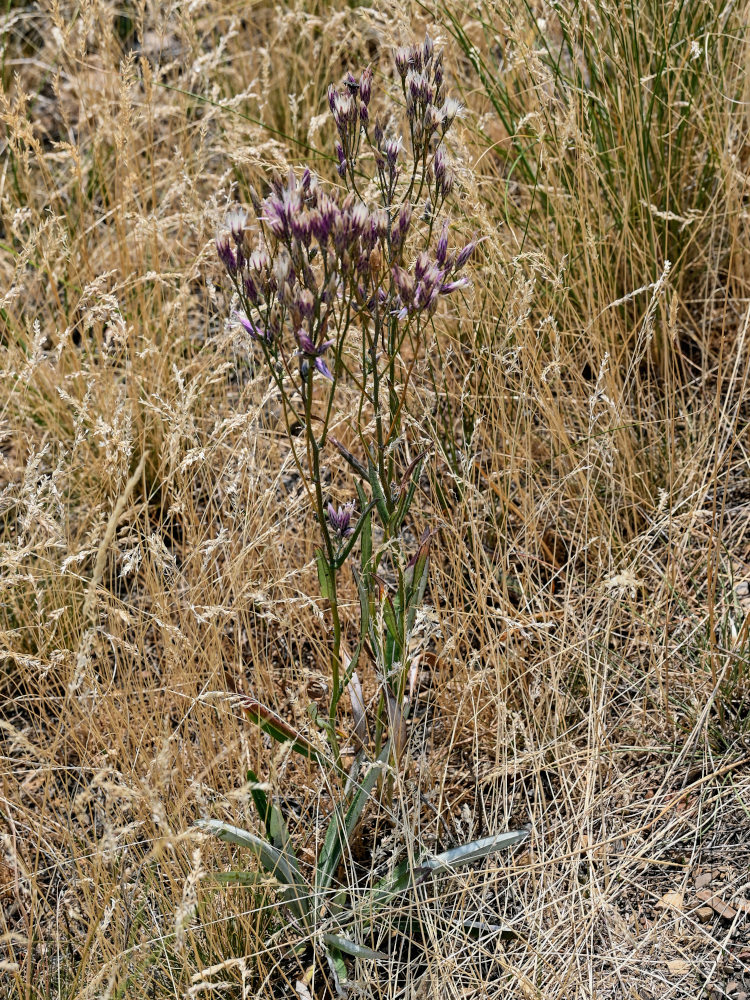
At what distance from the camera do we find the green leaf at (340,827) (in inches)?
65.1

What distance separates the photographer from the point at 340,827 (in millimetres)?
1697

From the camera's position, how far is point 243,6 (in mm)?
3393

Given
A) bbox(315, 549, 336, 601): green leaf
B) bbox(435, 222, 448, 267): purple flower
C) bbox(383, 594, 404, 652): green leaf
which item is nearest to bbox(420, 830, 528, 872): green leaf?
bbox(383, 594, 404, 652): green leaf

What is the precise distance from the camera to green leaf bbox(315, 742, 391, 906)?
5.43ft

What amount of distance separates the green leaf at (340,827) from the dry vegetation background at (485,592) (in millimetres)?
104

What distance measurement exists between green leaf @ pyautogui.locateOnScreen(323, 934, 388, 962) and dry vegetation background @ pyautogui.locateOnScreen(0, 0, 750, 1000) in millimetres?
58

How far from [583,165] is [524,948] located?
1699mm

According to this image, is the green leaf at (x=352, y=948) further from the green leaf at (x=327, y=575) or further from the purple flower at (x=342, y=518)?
the purple flower at (x=342, y=518)

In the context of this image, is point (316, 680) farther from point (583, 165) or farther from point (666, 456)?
point (583, 165)

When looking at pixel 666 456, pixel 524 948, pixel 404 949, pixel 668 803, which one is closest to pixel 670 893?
Answer: pixel 668 803

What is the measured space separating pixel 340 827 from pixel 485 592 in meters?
0.63

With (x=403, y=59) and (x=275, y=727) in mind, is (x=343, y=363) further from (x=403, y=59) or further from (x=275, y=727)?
(x=275, y=727)

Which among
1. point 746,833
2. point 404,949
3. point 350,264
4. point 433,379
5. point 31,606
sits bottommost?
point 404,949

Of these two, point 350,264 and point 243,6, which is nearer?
point 350,264
